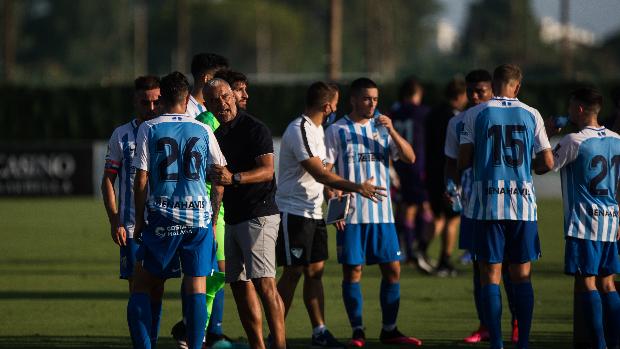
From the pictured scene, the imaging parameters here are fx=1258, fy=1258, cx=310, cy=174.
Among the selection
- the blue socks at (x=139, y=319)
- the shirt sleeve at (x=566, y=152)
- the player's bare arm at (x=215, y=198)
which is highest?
the shirt sleeve at (x=566, y=152)

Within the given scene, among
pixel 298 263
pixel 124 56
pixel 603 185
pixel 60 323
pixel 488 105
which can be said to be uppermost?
pixel 124 56

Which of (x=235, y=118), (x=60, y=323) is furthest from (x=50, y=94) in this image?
(x=235, y=118)

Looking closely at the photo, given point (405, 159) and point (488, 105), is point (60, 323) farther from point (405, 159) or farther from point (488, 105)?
point (488, 105)

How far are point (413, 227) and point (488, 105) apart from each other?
6988mm

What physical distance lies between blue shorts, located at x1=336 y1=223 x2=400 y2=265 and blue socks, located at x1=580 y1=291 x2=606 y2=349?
1802 mm

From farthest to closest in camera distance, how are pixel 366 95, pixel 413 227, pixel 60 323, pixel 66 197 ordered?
1. pixel 66 197
2. pixel 413 227
3. pixel 60 323
4. pixel 366 95

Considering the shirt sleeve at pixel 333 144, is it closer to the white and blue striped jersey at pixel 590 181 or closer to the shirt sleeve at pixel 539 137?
the shirt sleeve at pixel 539 137

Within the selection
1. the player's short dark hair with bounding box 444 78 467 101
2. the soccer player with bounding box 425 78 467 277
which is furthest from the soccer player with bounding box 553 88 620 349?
the soccer player with bounding box 425 78 467 277

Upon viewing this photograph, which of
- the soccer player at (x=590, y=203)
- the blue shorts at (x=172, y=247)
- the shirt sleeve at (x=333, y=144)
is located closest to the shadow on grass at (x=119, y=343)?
the soccer player at (x=590, y=203)

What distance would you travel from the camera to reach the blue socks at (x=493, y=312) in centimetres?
894

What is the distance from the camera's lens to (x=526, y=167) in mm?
9023

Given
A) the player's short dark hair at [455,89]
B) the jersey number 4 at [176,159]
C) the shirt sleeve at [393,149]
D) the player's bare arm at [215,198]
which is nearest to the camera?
the jersey number 4 at [176,159]

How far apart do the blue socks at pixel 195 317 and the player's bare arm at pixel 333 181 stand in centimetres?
149

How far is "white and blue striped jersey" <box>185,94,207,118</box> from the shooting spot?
30.7 ft
